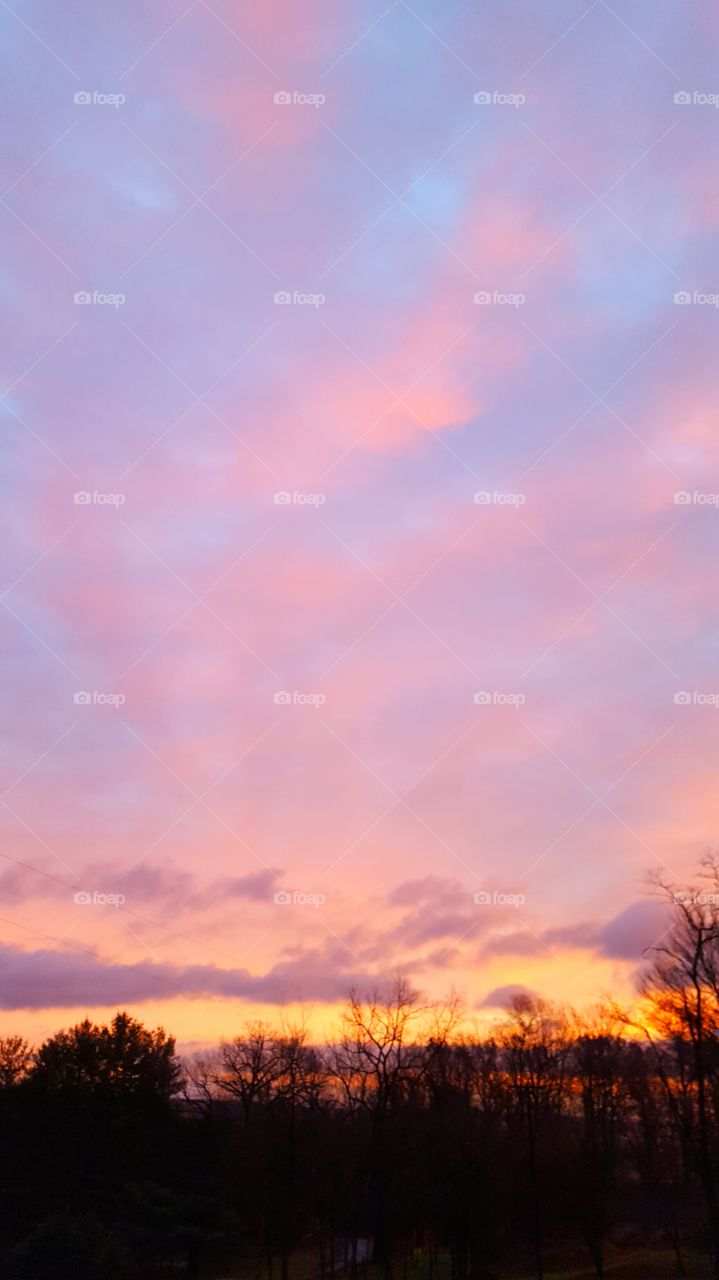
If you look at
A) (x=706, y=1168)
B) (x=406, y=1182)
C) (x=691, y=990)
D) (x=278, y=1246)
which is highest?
(x=691, y=990)

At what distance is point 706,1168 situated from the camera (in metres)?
34.3

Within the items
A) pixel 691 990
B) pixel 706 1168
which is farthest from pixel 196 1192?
pixel 706 1168

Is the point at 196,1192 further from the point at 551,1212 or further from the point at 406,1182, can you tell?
the point at 551,1212

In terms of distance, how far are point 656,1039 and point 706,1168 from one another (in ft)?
92.4

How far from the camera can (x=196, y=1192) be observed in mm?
65625

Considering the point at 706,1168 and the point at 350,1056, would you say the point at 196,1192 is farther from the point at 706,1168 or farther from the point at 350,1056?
the point at 706,1168

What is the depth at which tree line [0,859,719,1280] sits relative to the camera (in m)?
50.5

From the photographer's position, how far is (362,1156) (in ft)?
184

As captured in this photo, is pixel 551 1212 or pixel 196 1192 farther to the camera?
pixel 196 1192

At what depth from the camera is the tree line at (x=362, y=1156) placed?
50.5 m

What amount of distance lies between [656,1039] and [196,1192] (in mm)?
30101

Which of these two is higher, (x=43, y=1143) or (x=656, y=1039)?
(x=656, y=1039)

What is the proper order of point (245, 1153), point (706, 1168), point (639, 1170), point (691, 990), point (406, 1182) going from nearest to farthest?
1. point (706, 1168)
2. point (691, 990)
3. point (406, 1182)
4. point (245, 1153)
5. point (639, 1170)

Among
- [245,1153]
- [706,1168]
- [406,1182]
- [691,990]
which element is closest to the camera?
[706,1168]
